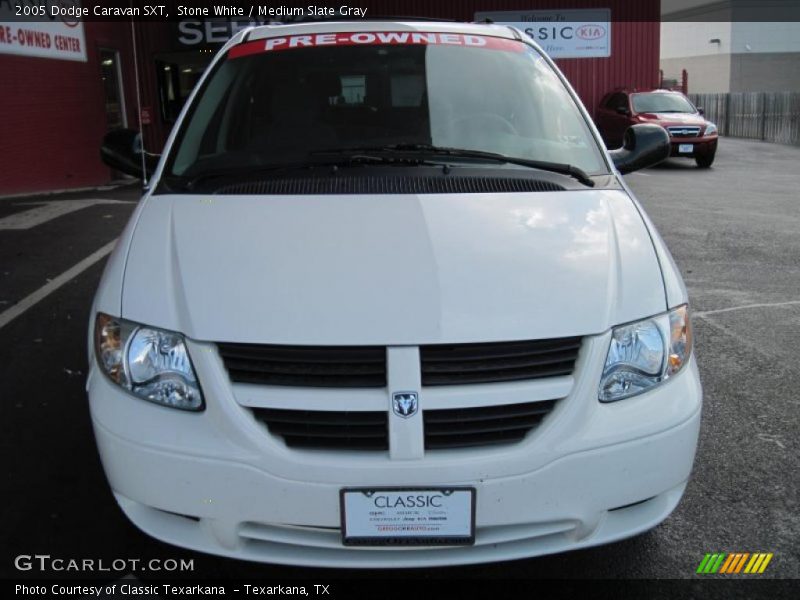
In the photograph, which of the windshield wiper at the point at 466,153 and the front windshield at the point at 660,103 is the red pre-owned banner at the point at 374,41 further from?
the front windshield at the point at 660,103

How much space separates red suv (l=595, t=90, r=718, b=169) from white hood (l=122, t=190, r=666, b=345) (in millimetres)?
12958

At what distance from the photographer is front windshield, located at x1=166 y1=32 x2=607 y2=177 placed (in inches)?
128

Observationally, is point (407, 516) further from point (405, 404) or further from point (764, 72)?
point (764, 72)

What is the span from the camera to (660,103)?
16984 millimetres

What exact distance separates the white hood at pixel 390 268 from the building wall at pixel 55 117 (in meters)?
9.98

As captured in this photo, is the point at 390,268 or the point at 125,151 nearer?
the point at 390,268

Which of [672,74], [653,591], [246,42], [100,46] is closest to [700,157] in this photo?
[100,46]

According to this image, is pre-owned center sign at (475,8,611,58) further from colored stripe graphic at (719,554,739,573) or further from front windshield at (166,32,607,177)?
colored stripe graphic at (719,554,739,573)

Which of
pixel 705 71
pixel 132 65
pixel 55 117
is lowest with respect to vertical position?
pixel 55 117

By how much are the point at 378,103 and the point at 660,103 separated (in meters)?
15.1

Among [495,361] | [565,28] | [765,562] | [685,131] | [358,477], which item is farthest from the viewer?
[565,28]

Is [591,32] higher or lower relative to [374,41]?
higher

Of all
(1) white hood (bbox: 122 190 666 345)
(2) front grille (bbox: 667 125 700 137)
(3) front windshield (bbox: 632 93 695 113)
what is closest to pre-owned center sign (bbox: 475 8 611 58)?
(3) front windshield (bbox: 632 93 695 113)

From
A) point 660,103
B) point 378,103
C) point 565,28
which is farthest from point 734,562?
point 565,28
